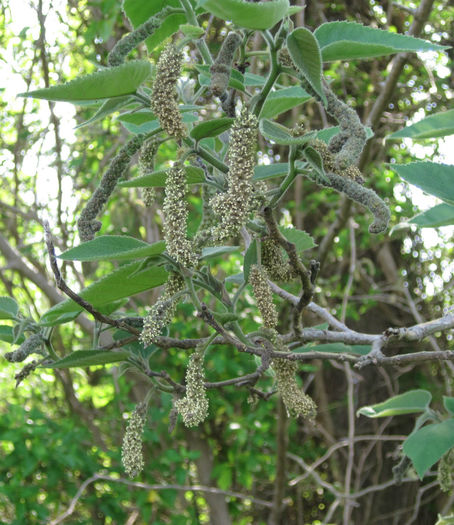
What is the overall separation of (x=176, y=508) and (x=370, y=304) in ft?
4.71

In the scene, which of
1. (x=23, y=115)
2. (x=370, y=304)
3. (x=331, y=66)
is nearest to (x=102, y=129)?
(x=23, y=115)

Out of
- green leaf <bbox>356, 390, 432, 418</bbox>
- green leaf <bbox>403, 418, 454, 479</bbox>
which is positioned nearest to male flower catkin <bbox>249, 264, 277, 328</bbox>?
green leaf <bbox>403, 418, 454, 479</bbox>

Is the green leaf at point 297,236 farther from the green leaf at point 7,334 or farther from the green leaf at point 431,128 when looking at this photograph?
the green leaf at point 7,334

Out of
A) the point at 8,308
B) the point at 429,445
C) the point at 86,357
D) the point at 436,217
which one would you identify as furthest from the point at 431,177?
the point at 8,308

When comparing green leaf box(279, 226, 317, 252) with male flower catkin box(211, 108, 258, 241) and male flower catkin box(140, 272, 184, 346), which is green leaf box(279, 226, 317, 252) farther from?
male flower catkin box(211, 108, 258, 241)

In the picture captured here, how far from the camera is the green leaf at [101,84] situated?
26.9 inches

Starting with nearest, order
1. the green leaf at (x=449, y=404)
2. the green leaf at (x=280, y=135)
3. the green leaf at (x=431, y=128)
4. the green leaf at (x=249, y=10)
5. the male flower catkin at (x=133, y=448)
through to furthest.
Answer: the green leaf at (x=249, y=10), the green leaf at (x=280, y=135), the male flower catkin at (x=133, y=448), the green leaf at (x=431, y=128), the green leaf at (x=449, y=404)

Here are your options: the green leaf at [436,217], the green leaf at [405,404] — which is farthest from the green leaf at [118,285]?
the green leaf at [405,404]

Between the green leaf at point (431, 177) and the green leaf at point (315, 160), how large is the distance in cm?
26

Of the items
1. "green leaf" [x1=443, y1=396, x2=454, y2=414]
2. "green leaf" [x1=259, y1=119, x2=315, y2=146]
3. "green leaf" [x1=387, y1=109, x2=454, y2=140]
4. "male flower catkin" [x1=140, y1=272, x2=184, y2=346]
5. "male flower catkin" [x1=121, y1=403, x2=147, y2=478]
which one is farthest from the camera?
"green leaf" [x1=443, y1=396, x2=454, y2=414]

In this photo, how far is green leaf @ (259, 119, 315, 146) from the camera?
74cm

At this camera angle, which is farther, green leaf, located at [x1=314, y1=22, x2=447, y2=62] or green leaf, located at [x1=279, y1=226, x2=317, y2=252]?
green leaf, located at [x1=279, y1=226, x2=317, y2=252]

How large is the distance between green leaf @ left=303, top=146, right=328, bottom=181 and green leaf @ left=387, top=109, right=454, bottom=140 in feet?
1.22

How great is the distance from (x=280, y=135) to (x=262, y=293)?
209 millimetres
